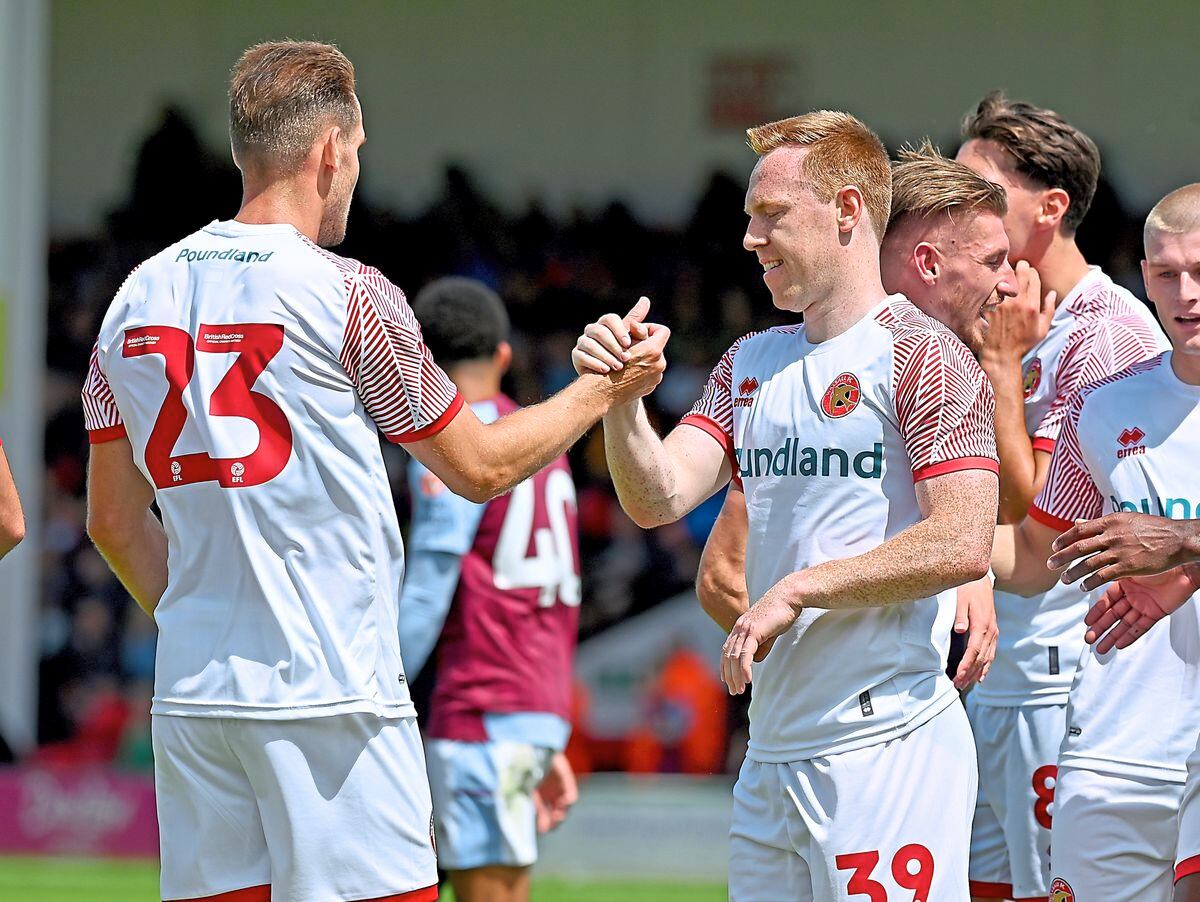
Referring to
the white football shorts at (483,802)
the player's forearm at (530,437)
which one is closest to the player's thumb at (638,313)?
the player's forearm at (530,437)

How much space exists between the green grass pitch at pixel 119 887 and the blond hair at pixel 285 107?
5.58m

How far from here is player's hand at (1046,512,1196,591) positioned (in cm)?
335

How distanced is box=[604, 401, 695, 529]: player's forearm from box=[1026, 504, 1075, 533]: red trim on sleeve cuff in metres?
0.90

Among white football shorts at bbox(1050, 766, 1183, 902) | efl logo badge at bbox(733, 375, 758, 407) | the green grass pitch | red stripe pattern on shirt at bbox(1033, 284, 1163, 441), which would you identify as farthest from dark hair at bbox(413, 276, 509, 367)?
the green grass pitch

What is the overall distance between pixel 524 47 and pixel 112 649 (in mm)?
5895

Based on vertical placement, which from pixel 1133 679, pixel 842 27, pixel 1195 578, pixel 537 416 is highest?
pixel 842 27

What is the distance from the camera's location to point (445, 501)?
5.39 metres

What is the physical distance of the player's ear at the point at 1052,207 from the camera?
444cm

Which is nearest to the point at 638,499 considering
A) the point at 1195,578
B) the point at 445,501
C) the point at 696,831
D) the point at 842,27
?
the point at 1195,578

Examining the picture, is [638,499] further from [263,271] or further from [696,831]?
[696,831]

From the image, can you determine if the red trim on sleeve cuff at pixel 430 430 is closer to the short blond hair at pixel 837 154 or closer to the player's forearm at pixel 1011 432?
the short blond hair at pixel 837 154

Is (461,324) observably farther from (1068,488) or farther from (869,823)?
(869,823)

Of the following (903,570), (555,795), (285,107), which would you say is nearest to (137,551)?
(285,107)

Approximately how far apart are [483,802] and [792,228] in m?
2.70
